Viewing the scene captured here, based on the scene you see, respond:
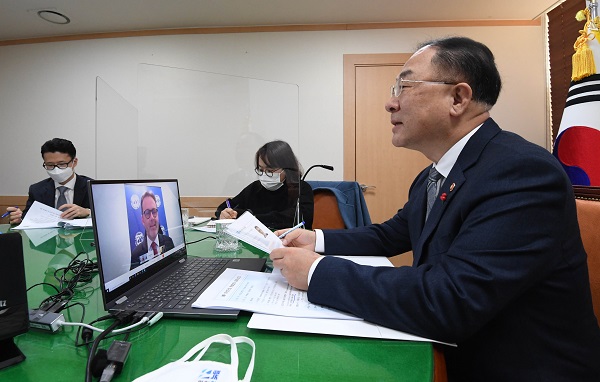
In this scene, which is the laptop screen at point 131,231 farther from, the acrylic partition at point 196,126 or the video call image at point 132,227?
the acrylic partition at point 196,126

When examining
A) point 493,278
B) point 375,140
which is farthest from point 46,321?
point 375,140

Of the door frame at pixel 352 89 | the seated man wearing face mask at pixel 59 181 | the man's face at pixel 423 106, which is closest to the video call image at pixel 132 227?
the man's face at pixel 423 106

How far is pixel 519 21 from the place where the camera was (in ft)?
9.62

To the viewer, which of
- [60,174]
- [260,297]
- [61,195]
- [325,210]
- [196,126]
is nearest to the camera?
[260,297]

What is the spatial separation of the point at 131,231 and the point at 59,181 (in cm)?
231

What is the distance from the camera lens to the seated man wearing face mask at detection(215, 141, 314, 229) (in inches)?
80.7

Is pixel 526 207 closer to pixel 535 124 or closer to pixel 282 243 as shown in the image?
pixel 282 243

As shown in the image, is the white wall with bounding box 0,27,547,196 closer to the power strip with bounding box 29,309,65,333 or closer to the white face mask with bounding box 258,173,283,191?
the white face mask with bounding box 258,173,283,191

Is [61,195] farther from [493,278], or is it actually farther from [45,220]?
[493,278]

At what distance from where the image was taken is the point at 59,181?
2.45 meters

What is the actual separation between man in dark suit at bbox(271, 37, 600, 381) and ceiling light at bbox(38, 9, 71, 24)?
3.49 m

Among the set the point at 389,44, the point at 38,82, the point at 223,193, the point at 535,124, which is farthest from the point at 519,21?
the point at 38,82

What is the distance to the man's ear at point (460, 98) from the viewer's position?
0.80 meters

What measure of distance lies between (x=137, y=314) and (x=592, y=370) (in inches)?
34.1
